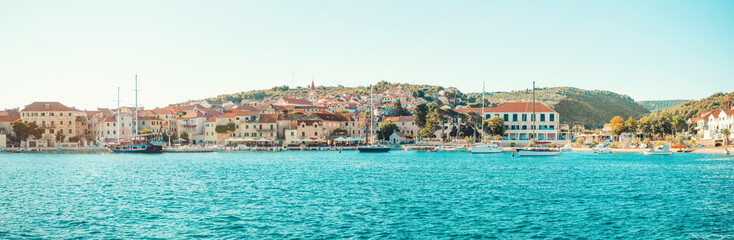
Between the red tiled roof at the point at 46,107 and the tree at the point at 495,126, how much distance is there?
77110 mm

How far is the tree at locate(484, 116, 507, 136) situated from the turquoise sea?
152 feet

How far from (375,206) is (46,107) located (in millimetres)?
97822

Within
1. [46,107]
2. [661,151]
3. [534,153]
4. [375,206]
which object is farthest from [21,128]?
[661,151]

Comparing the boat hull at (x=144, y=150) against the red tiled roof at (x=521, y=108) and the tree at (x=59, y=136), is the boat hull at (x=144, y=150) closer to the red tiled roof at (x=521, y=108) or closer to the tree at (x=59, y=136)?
the tree at (x=59, y=136)

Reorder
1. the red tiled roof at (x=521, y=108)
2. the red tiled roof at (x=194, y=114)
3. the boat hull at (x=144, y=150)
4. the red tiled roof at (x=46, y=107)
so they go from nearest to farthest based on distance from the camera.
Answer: the boat hull at (x=144, y=150), the red tiled roof at (x=521, y=108), the red tiled roof at (x=46, y=107), the red tiled roof at (x=194, y=114)

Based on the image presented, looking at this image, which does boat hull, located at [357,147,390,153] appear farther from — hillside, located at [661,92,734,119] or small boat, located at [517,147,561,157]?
hillside, located at [661,92,734,119]

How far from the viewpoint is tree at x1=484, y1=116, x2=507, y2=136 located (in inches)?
3425

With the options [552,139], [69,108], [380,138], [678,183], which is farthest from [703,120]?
[69,108]

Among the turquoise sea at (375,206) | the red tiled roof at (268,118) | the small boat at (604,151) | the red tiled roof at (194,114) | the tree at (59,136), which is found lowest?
the turquoise sea at (375,206)

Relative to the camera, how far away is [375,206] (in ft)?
82.0

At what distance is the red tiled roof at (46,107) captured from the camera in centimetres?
10144

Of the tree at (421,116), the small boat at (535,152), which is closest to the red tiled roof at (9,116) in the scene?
the tree at (421,116)

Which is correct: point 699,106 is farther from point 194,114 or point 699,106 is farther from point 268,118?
point 194,114

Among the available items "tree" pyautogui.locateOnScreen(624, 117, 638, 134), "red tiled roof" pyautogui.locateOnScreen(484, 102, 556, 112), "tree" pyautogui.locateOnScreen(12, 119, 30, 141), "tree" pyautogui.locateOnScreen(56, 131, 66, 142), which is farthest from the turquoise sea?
"tree" pyautogui.locateOnScreen(56, 131, 66, 142)
